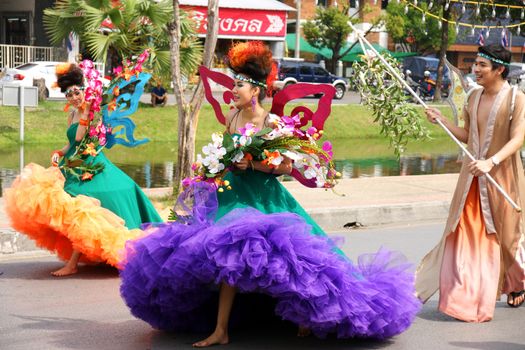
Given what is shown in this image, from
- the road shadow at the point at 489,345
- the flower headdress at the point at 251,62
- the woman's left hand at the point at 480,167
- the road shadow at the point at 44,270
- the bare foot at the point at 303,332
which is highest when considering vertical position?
the flower headdress at the point at 251,62

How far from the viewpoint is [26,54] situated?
34562mm

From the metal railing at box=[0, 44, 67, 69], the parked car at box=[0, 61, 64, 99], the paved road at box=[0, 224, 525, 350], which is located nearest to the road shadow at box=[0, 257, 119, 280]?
the paved road at box=[0, 224, 525, 350]

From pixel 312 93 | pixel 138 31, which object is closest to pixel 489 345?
pixel 312 93

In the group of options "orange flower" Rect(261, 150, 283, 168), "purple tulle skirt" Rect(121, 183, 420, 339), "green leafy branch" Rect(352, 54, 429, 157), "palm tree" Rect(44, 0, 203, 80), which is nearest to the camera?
"purple tulle skirt" Rect(121, 183, 420, 339)

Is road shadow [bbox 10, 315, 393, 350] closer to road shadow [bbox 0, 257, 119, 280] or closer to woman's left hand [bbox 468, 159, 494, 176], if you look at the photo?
woman's left hand [bbox 468, 159, 494, 176]

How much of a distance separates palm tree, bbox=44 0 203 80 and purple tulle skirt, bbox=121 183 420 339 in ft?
29.3

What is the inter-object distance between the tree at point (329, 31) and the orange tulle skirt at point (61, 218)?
42.1m

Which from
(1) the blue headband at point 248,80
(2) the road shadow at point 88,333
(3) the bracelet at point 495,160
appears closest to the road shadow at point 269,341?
(2) the road shadow at point 88,333

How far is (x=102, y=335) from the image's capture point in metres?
6.50

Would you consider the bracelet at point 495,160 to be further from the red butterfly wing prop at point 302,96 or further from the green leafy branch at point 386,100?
the red butterfly wing prop at point 302,96

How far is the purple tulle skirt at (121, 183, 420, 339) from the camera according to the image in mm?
5527

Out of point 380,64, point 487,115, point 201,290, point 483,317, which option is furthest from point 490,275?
point 201,290

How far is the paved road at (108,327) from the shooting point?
20.5 ft

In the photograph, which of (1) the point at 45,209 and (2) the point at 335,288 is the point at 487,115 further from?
(1) the point at 45,209
